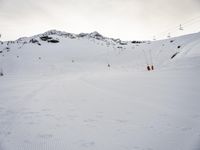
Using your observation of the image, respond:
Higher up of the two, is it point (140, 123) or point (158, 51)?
point (158, 51)

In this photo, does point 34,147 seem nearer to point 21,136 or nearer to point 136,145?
point 21,136

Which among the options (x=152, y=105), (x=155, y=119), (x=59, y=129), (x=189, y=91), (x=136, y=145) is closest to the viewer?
(x=136, y=145)

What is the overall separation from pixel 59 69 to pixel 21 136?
22681 mm

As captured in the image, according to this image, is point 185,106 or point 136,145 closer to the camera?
point 136,145

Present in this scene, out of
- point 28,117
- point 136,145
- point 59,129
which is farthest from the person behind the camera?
point 28,117

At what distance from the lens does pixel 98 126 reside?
14.3 feet

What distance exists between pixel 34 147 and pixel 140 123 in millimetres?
2174

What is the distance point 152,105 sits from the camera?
562 cm

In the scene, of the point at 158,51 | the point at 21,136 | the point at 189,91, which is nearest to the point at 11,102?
the point at 21,136

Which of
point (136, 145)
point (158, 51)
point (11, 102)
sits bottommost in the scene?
point (136, 145)

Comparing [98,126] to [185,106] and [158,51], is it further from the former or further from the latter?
[158,51]

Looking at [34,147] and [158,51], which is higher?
[158,51]

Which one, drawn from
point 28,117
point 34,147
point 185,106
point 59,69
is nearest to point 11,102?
point 28,117

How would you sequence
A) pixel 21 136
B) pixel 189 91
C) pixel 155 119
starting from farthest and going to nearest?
pixel 189 91, pixel 155 119, pixel 21 136
